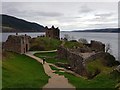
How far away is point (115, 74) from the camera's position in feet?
85.7

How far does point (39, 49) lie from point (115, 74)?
5297 cm

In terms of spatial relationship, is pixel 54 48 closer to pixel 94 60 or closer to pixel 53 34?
pixel 53 34

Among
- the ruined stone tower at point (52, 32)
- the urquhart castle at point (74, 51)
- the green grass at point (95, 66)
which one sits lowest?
the green grass at point (95, 66)

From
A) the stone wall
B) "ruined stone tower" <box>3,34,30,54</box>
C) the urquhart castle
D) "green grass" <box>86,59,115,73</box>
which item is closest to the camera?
"green grass" <box>86,59,115,73</box>

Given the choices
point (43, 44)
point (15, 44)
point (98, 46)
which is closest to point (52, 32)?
point (43, 44)

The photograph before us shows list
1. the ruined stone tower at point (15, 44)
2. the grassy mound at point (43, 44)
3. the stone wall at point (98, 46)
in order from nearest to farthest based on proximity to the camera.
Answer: the ruined stone tower at point (15, 44) → the stone wall at point (98, 46) → the grassy mound at point (43, 44)

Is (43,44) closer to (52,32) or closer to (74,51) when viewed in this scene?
(52,32)

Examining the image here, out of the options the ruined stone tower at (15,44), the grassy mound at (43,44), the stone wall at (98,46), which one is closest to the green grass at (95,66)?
the ruined stone tower at (15,44)

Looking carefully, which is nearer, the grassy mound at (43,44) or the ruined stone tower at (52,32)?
the grassy mound at (43,44)

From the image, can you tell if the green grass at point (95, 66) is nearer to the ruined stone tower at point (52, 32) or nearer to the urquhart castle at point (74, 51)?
the urquhart castle at point (74, 51)

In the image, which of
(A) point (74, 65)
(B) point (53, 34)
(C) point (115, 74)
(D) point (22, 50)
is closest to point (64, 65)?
(A) point (74, 65)

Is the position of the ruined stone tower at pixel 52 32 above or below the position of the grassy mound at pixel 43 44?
above

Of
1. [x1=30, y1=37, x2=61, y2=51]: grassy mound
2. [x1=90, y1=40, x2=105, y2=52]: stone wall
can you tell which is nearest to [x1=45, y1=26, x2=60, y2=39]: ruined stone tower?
[x1=30, y1=37, x2=61, y2=51]: grassy mound

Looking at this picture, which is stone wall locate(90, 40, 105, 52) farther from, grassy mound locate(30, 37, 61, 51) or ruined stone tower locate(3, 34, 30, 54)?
ruined stone tower locate(3, 34, 30, 54)
